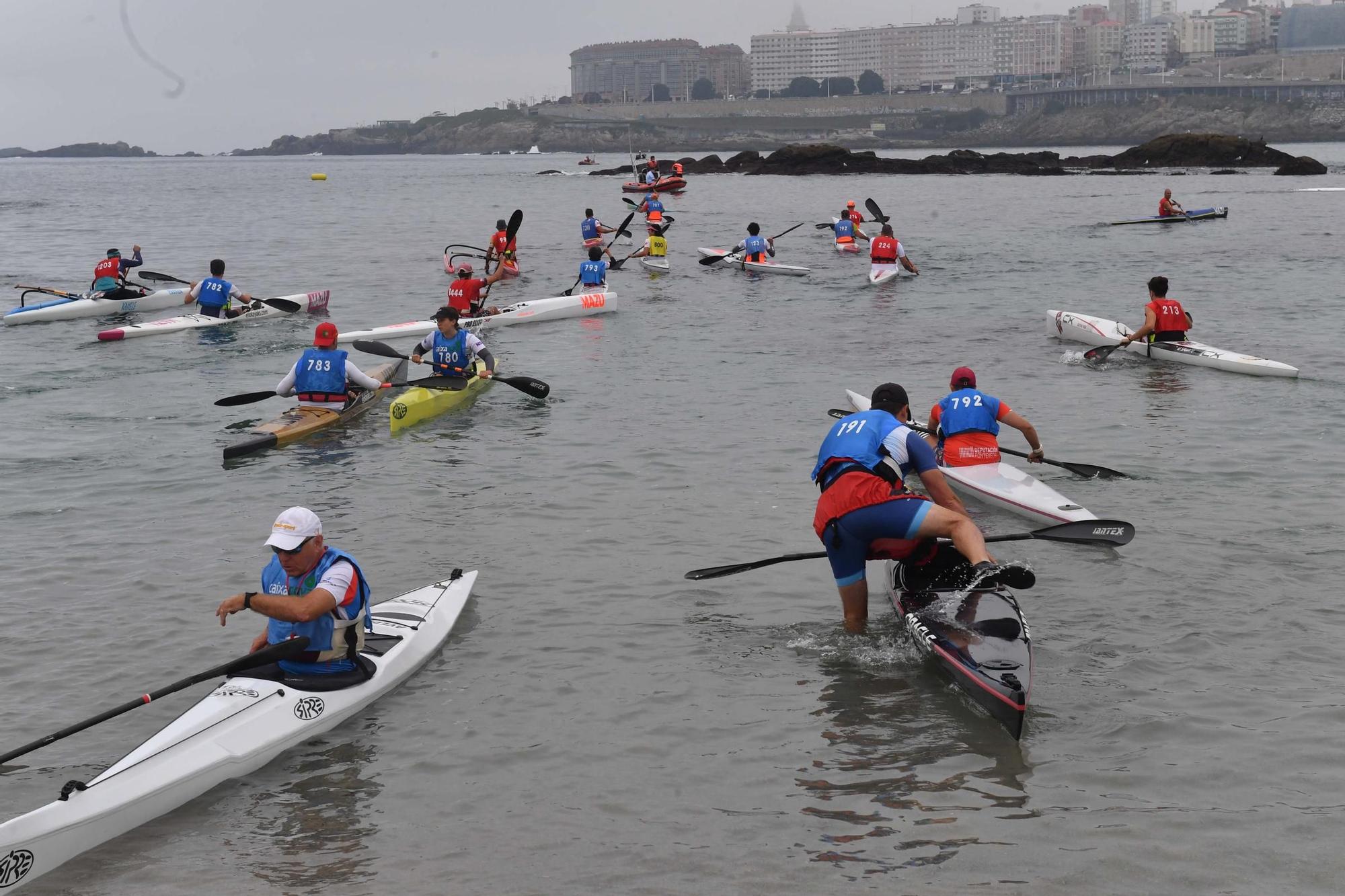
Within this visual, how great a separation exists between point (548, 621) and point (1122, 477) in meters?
6.88

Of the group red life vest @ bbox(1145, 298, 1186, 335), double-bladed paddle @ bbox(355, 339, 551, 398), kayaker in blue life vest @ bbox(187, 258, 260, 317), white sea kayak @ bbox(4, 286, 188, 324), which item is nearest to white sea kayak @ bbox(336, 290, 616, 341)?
kayaker in blue life vest @ bbox(187, 258, 260, 317)

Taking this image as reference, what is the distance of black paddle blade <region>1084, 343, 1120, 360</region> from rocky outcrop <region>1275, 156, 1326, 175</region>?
5935 centimetres

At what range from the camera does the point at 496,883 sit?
6.28m

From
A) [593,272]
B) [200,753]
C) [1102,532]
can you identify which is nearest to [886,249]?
[593,272]

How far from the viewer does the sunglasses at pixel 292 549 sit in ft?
23.5

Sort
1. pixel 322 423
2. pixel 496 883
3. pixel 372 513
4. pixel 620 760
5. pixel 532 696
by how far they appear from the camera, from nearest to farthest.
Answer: pixel 496 883, pixel 620 760, pixel 532 696, pixel 372 513, pixel 322 423

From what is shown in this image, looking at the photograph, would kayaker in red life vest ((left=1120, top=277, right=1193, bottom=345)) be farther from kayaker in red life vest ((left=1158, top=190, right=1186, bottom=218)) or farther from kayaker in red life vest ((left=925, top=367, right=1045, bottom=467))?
kayaker in red life vest ((left=1158, top=190, right=1186, bottom=218))

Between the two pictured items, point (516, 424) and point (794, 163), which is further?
point (794, 163)

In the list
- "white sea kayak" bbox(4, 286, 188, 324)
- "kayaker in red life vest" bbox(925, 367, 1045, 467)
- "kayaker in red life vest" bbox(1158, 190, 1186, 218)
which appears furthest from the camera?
"kayaker in red life vest" bbox(1158, 190, 1186, 218)

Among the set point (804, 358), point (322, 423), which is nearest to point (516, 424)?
point (322, 423)

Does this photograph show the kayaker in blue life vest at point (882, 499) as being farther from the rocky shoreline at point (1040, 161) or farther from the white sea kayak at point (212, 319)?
the rocky shoreline at point (1040, 161)

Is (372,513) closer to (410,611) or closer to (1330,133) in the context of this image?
(410,611)

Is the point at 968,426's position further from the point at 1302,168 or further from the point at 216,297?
the point at 1302,168

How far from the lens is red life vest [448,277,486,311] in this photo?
24.0 meters
